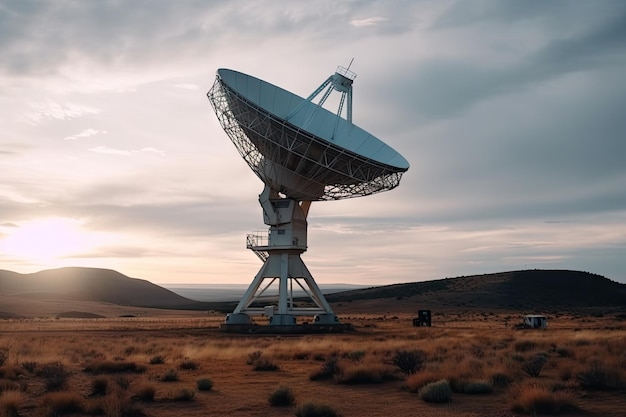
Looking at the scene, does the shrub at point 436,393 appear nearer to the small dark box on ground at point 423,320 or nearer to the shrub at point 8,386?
the shrub at point 8,386

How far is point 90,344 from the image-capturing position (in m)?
34.3

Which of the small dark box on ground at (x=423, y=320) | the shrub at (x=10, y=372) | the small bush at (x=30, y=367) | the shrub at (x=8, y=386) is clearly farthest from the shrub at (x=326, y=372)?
the small dark box on ground at (x=423, y=320)

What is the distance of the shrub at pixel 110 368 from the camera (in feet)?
71.5

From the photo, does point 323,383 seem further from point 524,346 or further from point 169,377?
point 524,346

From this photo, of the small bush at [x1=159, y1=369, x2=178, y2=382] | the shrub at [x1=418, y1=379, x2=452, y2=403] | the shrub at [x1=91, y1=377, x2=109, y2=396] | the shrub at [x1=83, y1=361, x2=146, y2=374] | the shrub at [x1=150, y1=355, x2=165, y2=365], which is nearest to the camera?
the shrub at [x1=418, y1=379, x2=452, y2=403]

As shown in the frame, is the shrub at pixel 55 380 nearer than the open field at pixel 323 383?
No

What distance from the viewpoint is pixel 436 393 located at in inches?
597

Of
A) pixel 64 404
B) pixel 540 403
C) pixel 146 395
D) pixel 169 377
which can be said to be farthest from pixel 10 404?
pixel 540 403

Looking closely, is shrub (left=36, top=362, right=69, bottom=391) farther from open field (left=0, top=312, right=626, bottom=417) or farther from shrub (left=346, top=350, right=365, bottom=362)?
shrub (left=346, top=350, right=365, bottom=362)

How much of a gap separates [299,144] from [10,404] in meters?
27.4

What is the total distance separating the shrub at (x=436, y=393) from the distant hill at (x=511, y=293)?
77126 millimetres

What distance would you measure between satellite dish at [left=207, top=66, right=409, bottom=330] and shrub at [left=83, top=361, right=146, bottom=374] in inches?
749

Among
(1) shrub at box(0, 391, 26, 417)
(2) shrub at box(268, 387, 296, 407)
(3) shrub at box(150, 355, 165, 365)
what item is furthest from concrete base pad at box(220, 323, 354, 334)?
(1) shrub at box(0, 391, 26, 417)

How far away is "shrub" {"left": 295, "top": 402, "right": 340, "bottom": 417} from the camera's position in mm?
13047
